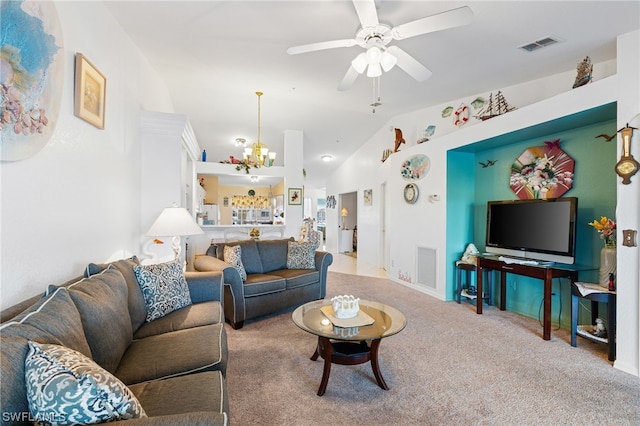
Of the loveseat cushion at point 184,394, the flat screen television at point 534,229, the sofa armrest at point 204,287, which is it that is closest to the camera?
the loveseat cushion at point 184,394

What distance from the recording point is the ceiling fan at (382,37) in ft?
6.14

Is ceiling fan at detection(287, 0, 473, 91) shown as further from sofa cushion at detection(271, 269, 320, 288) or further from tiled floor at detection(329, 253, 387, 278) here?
tiled floor at detection(329, 253, 387, 278)

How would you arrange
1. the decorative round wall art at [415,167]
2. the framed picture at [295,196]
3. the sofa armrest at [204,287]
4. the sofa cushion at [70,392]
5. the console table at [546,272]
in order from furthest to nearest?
the framed picture at [295,196] → the decorative round wall art at [415,167] → the console table at [546,272] → the sofa armrest at [204,287] → the sofa cushion at [70,392]

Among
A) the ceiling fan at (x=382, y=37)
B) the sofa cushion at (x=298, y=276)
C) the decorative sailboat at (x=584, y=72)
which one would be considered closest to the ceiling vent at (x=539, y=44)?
the decorative sailboat at (x=584, y=72)

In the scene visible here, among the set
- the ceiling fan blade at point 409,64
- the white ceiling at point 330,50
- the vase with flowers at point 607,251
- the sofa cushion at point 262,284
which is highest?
the white ceiling at point 330,50

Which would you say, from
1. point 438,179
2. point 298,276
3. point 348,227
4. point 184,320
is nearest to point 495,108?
point 438,179

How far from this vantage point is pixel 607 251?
2592 millimetres

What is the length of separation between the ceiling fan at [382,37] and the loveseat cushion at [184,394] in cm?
222

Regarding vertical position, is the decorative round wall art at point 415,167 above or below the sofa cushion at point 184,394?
above

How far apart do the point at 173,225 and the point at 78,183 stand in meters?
0.93

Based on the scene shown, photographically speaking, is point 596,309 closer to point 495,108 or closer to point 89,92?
point 495,108

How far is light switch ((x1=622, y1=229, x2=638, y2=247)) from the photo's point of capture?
2291 millimetres

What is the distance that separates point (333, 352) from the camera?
211 centimetres

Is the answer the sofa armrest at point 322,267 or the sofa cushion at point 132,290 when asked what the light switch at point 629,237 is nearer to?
the sofa armrest at point 322,267
